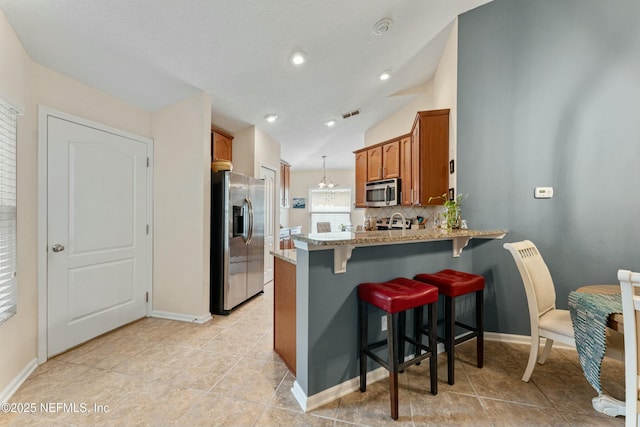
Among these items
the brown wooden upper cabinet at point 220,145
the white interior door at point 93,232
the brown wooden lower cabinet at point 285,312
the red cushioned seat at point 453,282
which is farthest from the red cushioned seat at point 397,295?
the brown wooden upper cabinet at point 220,145

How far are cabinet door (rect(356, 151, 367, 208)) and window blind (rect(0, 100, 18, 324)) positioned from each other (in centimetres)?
424

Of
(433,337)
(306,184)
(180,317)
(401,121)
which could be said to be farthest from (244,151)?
(306,184)

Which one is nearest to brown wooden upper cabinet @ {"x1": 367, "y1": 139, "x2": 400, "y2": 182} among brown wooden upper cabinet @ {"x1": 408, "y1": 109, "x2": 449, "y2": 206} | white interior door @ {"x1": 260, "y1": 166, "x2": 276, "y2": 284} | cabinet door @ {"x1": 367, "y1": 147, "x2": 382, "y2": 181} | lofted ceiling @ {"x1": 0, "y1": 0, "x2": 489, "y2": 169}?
cabinet door @ {"x1": 367, "y1": 147, "x2": 382, "y2": 181}

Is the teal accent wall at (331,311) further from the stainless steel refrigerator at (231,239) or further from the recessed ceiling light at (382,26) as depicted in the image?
the recessed ceiling light at (382,26)

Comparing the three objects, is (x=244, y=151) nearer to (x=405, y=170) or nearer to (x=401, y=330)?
(x=405, y=170)

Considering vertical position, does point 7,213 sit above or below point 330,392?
above

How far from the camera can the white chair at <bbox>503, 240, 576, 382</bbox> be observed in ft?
6.04

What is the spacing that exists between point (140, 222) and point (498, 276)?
3731mm

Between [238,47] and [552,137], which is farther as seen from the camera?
[552,137]

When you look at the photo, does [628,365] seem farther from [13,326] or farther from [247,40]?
[13,326]

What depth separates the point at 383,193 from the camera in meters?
4.34

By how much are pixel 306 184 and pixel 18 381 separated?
6.82m

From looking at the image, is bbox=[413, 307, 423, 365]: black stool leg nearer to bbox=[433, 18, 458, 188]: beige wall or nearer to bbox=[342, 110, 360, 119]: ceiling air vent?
bbox=[433, 18, 458, 188]: beige wall

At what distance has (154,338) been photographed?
8.41 ft
